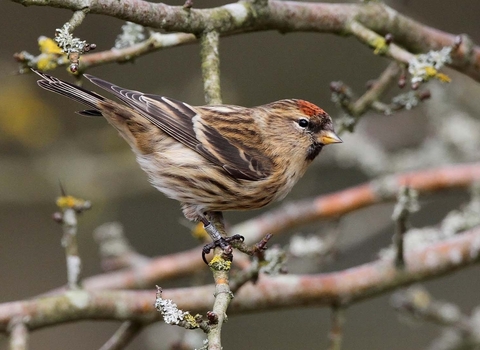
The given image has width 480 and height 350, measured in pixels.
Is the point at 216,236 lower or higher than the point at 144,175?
lower

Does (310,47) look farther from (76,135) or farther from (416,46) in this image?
(416,46)

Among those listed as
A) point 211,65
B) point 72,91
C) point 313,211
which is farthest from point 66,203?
point 313,211

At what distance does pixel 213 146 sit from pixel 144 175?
231 centimetres

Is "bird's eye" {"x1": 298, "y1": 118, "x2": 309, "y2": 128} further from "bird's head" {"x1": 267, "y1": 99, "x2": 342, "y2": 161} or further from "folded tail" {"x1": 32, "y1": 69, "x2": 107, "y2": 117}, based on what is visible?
"folded tail" {"x1": 32, "y1": 69, "x2": 107, "y2": 117}

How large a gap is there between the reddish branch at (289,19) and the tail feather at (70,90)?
507 millimetres

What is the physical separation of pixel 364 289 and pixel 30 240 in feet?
14.1

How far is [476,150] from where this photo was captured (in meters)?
5.19

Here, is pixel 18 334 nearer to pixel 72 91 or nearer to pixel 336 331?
pixel 72 91

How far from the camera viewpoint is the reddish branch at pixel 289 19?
286 cm

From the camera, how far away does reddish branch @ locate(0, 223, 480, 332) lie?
3.41m

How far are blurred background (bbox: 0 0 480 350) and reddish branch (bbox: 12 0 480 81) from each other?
6.05 ft

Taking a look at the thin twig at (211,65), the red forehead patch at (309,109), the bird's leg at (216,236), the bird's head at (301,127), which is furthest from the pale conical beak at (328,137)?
the thin twig at (211,65)

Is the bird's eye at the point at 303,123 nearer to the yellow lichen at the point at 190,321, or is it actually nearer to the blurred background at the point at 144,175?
the blurred background at the point at 144,175

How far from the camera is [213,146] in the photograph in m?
3.68
